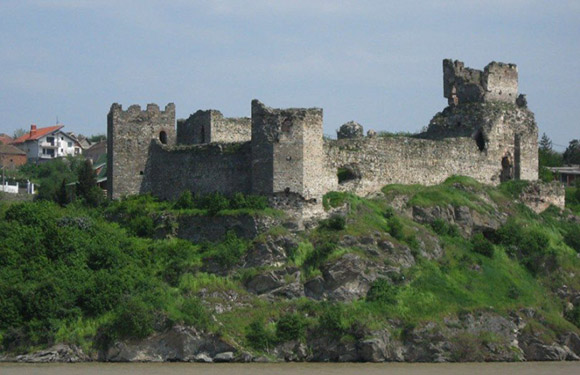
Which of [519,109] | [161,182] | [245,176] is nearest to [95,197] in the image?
[161,182]

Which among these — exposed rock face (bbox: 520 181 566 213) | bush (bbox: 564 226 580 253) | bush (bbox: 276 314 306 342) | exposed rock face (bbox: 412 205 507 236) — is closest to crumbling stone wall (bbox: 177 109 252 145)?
exposed rock face (bbox: 412 205 507 236)

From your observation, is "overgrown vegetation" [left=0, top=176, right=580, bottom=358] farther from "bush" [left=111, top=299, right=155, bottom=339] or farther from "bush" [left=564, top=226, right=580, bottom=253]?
"bush" [left=564, top=226, right=580, bottom=253]

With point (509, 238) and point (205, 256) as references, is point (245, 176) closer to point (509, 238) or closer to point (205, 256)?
point (205, 256)

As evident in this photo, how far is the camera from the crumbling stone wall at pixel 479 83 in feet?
193

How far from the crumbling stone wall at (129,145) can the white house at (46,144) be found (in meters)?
47.4

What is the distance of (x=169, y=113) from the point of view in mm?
54688

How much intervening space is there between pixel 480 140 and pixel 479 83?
262 cm

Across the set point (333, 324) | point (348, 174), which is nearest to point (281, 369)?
point (333, 324)

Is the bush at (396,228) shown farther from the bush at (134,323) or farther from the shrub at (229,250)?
the bush at (134,323)

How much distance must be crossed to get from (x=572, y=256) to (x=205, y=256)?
15.5 metres

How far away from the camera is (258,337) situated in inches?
1715

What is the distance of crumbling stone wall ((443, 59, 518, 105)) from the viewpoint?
58.9 meters

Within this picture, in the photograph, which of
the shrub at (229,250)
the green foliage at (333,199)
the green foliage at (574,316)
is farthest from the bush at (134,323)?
the green foliage at (574,316)

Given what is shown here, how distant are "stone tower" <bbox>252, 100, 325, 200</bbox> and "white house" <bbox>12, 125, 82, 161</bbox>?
53.8m
